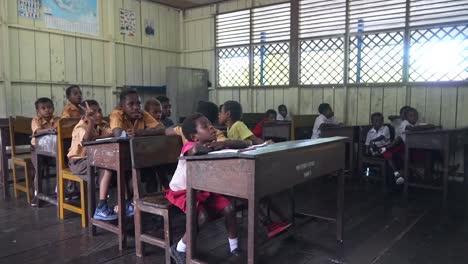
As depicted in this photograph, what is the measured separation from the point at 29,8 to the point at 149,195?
4.26m

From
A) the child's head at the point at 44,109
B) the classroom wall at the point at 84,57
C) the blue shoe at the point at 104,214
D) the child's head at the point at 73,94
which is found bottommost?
the blue shoe at the point at 104,214

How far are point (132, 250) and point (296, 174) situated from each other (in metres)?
1.31

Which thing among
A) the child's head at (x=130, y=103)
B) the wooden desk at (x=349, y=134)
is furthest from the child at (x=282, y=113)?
the child's head at (x=130, y=103)

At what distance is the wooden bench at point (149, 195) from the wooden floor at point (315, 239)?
0.53 feet

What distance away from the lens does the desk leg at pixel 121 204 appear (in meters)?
2.53

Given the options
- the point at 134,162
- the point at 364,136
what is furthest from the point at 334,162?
the point at 364,136

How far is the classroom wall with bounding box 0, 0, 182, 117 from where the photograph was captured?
16.9ft

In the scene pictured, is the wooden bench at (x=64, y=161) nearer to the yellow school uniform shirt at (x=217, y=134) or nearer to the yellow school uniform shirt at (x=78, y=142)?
the yellow school uniform shirt at (x=78, y=142)

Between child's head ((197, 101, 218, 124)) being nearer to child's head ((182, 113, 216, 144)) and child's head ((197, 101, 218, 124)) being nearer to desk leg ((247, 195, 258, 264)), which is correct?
child's head ((182, 113, 216, 144))

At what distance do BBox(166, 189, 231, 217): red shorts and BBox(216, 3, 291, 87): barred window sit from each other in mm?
4470

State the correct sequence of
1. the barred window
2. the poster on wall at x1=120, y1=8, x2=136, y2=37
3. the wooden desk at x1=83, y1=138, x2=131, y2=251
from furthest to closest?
the poster on wall at x1=120, y1=8, x2=136, y2=37, the barred window, the wooden desk at x1=83, y1=138, x2=131, y2=251

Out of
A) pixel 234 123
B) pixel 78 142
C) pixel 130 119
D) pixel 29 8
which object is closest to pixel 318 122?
pixel 234 123

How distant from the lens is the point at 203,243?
2.72 meters

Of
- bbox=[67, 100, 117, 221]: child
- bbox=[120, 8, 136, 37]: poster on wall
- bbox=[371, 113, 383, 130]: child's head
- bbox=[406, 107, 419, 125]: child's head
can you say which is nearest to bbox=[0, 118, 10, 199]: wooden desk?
bbox=[67, 100, 117, 221]: child
